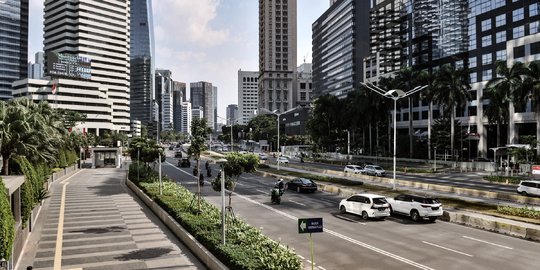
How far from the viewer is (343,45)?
555ft

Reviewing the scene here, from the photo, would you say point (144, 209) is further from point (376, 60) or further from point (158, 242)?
point (376, 60)

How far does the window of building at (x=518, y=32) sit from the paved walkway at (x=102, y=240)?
7398 centimetres

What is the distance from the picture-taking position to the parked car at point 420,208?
2645 cm

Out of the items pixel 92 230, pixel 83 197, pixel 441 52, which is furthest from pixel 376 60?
pixel 92 230

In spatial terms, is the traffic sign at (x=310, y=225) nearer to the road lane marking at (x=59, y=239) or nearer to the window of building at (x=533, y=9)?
the road lane marking at (x=59, y=239)

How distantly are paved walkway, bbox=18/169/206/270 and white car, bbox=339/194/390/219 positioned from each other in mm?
12081

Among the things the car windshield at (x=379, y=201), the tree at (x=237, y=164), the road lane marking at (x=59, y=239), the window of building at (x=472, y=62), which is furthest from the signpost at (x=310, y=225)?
the window of building at (x=472, y=62)

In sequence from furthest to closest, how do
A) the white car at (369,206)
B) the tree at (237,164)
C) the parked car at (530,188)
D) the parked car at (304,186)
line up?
the parked car at (304,186) → the parked car at (530,188) → the white car at (369,206) → the tree at (237,164)

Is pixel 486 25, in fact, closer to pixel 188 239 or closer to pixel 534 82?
pixel 534 82

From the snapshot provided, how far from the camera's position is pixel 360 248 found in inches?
784

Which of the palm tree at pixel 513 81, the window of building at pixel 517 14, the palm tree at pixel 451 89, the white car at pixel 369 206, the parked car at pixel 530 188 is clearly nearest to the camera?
the white car at pixel 369 206

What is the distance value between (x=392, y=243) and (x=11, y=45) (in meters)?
209

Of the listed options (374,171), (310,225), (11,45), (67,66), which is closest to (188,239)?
(310,225)

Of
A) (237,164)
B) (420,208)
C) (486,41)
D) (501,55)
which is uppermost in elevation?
(486,41)
